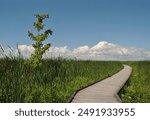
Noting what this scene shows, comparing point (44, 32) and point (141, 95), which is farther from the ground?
point (44, 32)

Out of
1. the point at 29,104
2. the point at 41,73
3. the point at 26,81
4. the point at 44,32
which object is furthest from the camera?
the point at 44,32

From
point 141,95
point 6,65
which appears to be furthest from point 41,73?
point 141,95

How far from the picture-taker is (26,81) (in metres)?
13.2

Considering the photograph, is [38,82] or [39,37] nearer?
[38,82]

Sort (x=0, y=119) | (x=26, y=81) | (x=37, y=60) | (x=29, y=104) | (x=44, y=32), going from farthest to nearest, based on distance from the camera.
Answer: (x=44, y=32), (x=37, y=60), (x=26, y=81), (x=29, y=104), (x=0, y=119)

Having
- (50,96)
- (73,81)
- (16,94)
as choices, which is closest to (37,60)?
(73,81)

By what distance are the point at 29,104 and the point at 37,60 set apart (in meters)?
13.5

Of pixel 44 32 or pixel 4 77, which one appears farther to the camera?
pixel 44 32

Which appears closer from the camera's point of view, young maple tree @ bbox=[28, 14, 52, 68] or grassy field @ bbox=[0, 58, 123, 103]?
grassy field @ bbox=[0, 58, 123, 103]

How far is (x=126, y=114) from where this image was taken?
9.78 meters

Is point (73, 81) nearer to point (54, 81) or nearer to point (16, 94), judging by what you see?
point (54, 81)

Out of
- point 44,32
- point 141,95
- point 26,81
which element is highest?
point 44,32

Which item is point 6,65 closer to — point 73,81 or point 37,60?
point 73,81

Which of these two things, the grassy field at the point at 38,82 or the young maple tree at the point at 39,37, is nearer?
the grassy field at the point at 38,82
